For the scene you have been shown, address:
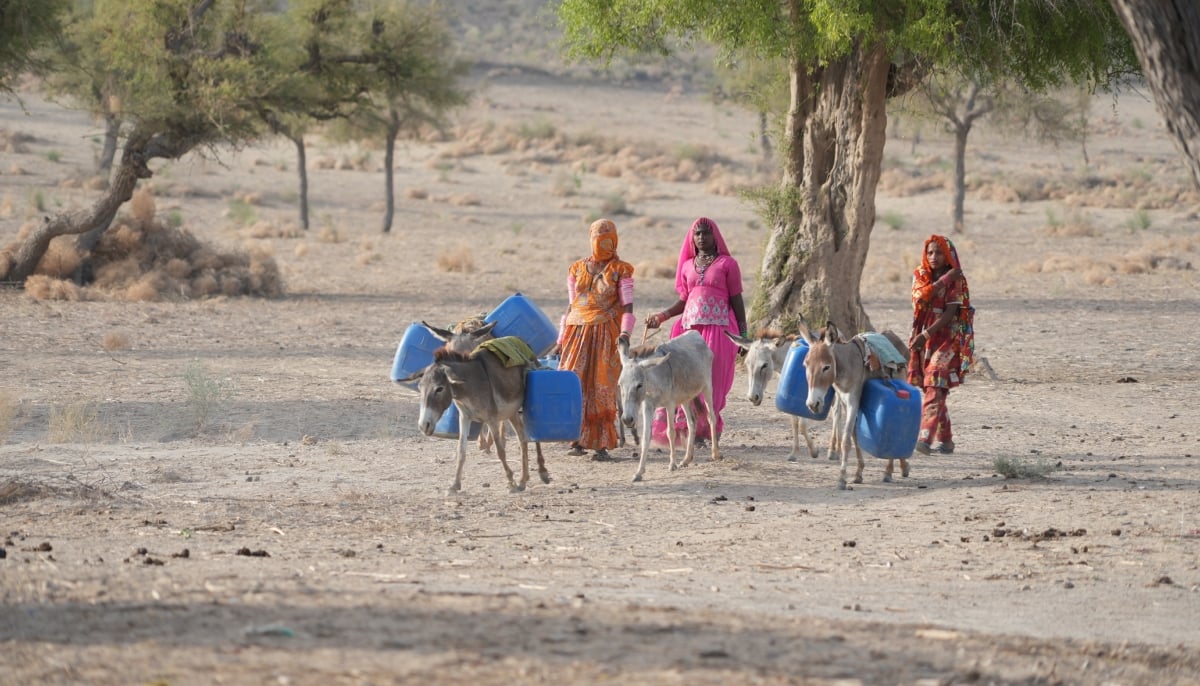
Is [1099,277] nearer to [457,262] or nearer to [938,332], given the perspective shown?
[457,262]

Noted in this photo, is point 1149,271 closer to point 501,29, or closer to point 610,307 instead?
point 610,307

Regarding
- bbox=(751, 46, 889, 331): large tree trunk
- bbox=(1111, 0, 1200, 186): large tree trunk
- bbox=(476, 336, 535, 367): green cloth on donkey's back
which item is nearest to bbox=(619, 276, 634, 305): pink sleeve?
bbox=(476, 336, 535, 367): green cloth on donkey's back

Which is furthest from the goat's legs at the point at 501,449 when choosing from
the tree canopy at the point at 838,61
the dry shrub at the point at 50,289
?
the dry shrub at the point at 50,289

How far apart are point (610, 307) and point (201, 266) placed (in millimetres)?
14585

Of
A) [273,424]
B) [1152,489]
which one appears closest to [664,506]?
[1152,489]

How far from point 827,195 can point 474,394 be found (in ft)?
25.0

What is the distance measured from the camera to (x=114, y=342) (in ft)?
59.5

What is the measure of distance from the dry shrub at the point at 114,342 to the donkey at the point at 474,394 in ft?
29.3

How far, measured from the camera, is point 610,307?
38.8 feet

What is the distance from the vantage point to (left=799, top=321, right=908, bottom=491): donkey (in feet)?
34.7

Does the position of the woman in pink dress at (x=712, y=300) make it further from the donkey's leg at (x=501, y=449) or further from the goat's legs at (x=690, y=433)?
the donkey's leg at (x=501, y=449)

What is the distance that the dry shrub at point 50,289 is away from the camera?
73.9 feet

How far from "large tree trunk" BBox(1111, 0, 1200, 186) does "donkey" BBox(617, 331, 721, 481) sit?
4.82 m

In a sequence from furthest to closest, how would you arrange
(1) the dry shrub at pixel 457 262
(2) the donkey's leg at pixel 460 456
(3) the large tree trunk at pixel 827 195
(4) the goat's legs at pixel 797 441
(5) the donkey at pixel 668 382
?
(1) the dry shrub at pixel 457 262 < (3) the large tree trunk at pixel 827 195 < (4) the goat's legs at pixel 797 441 < (5) the donkey at pixel 668 382 < (2) the donkey's leg at pixel 460 456
